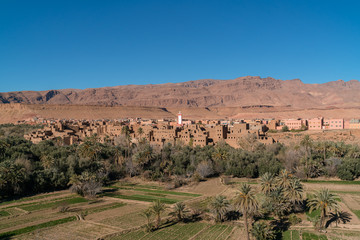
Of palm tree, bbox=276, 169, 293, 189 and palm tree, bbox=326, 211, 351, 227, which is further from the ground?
palm tree, bbox=276, 169, 293, 189

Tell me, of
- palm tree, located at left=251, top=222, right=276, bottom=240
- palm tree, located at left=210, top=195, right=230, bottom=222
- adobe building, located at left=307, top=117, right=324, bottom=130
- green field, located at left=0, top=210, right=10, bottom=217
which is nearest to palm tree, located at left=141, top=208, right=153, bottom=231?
palm tree, located at left=210, top=195, right=230, bottom=222

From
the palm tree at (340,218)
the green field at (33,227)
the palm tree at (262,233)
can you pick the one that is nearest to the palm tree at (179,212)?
the palm tree at (262,233)

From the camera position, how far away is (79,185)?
31359 millimetres

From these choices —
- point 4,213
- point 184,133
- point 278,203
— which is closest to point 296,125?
point 184,133

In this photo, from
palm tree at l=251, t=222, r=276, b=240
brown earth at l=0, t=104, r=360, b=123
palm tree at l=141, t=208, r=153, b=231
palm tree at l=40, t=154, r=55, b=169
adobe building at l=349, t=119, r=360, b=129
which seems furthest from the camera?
brown earth at l=0, t=104, r=360, b=123

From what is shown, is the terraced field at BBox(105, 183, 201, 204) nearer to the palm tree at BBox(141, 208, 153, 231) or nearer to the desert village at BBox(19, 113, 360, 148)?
the palm tree at BBox(141, 208, 153, 231)

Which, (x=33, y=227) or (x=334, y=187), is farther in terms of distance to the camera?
(x=334, y=187)

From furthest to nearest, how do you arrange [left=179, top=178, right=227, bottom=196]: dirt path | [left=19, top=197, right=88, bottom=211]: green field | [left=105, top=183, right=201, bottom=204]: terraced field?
[left=179, top=178, right=227, bottom=196]: dirt path
[left=105, top=183, right=201, bottom=204]: terraced field
[left=19, top=197, right=88, bottom=211]: green field

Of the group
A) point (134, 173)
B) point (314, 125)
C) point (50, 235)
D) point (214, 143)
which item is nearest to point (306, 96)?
point (314, 125)

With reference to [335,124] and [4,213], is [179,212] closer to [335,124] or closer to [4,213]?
[4,213]

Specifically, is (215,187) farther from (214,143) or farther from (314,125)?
(314,125)

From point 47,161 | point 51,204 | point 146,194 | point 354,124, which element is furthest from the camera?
point 354,124

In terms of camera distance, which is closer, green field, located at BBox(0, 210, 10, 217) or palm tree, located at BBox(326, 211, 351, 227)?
palm tree, located at BBox(326, 211, 351, 227)

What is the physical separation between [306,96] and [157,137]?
163543mm
